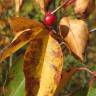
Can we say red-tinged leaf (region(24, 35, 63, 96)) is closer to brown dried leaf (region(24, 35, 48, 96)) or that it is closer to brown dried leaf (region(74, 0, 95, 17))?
brown dried leaf (region(24, 35, 48, 96))

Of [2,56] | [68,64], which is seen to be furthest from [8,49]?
[68,64]

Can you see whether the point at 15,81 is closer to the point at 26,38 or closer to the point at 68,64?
the point at 26,38

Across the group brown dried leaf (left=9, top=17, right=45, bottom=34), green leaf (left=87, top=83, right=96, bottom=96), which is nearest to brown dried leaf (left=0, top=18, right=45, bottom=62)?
brown dried leaf (left=9, top=17, right=45, bottom=34)

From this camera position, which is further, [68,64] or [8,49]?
[68,64]

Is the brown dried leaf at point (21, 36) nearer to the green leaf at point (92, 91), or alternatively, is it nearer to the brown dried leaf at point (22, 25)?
the brown dried leaf at point (22, 25)

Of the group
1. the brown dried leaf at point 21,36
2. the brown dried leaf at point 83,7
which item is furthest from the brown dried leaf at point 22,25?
the brown dried leaf at point 83,7
